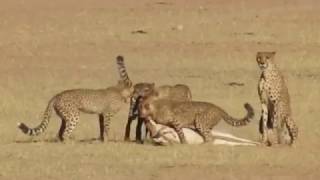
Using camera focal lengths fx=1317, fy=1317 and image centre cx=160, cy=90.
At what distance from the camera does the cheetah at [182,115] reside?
14031mm

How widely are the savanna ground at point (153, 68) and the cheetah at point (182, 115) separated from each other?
482 millimetres

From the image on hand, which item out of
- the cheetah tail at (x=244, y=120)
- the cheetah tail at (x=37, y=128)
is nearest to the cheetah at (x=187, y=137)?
the cheetah tail at (x=244, y=120)

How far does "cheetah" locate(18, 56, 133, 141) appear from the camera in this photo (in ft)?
47.0

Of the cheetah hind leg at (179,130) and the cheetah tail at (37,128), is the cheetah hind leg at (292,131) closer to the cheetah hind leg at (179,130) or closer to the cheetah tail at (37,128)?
the cheetah hind leg at (179,130)

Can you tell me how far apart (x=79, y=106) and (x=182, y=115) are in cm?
117

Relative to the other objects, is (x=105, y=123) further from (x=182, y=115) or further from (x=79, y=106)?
(x=182, y=115)

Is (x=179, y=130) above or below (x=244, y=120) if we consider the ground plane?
below

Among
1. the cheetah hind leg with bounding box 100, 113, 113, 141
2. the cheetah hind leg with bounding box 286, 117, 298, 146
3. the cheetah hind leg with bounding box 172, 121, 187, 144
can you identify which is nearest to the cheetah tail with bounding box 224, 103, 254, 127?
the cheetah hind leg with bounding box 286, 117, 298, 146

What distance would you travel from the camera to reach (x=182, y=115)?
14.0m

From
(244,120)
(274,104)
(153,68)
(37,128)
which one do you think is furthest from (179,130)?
(153,68)

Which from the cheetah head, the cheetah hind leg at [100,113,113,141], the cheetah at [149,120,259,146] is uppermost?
the cheetah head

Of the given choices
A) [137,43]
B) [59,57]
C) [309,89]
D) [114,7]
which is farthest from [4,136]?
[114,7]

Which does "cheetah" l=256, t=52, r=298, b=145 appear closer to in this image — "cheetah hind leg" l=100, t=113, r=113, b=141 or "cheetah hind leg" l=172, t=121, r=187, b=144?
"cheetah hind leg" l=172, t=121, r=187, b=144

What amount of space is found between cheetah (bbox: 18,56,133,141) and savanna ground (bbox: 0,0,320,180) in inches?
7.2
